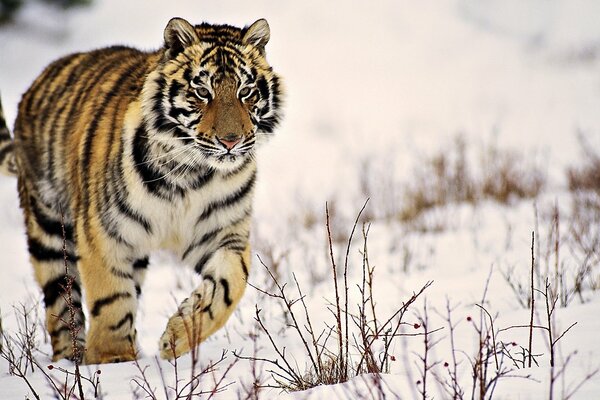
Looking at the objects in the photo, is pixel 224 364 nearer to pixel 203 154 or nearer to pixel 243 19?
pixel 203 154

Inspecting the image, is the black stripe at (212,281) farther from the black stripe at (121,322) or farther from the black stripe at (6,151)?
the black stripe at (6,151)

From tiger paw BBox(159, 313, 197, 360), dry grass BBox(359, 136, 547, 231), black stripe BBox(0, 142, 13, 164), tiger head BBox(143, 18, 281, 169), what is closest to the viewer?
tiger paw BBox(159, 313, 197, 360)

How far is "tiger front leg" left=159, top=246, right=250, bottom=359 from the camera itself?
118 inches

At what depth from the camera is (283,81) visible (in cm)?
348

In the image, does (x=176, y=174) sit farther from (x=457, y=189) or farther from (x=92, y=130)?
(x=457, y=189)

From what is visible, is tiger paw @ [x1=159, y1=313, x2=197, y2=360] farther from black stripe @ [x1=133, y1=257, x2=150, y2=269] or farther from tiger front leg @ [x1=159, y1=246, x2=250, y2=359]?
black stripe @ [x1=133, y1=257, x2=150, y2=269]

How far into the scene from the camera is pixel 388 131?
494 inches

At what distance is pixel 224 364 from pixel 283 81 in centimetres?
125

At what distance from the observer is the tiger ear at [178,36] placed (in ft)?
10.5

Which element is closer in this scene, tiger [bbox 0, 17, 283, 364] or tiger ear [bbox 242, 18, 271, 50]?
tiger [bbox 0, 17, 283, 364]

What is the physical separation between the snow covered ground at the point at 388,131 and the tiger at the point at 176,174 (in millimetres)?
315

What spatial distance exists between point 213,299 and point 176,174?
1.72 ft

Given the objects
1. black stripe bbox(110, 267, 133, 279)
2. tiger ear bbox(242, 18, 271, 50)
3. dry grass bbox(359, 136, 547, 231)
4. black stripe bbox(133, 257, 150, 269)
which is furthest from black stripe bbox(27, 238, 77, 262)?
dry grass bbox(359, 136, 547, 231)

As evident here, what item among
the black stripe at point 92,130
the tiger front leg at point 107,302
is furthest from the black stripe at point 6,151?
the tiger front leg at point 107,302
